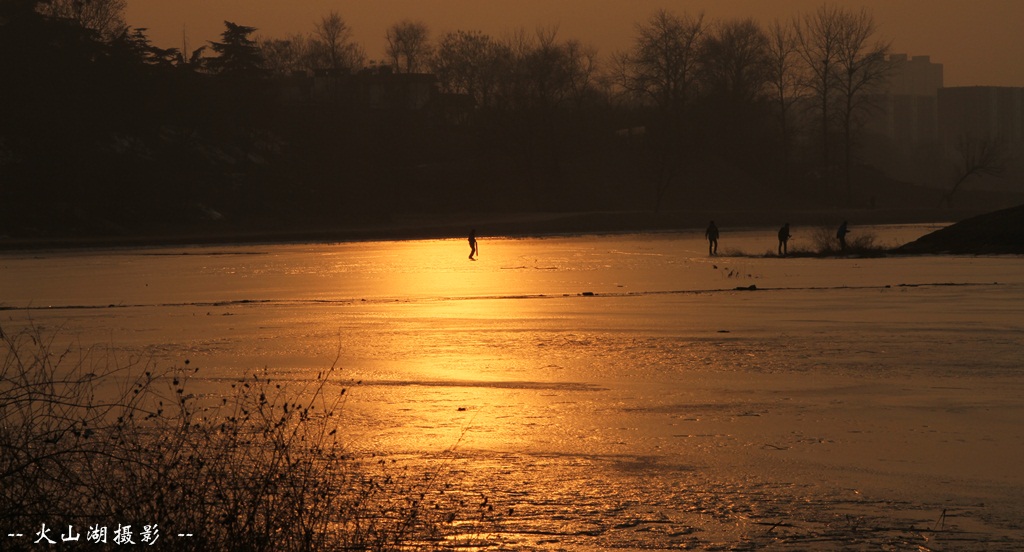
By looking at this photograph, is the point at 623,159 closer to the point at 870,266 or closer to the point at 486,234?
the point at 486,234

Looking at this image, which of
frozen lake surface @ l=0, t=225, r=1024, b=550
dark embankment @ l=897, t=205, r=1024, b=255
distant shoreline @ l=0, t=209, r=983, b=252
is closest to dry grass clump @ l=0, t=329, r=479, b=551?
frozen lake surface @ l=0, t=225, r=1024, b=550

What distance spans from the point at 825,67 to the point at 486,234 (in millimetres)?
45856

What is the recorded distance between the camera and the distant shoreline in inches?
2584

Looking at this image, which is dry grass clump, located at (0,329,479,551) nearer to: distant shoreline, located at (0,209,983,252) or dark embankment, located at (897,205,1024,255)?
dark embankment, located at (897,205,1024,255)

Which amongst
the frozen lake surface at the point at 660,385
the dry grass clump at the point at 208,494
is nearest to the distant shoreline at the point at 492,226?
the frozen lake surface at the point at 660,385

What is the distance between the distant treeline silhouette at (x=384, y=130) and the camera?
7969cm

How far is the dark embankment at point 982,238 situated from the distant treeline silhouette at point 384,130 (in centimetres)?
4394

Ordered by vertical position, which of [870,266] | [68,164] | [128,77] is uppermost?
[128,77]

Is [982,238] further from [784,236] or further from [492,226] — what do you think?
[492,226]

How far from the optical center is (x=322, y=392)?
43.4 feet

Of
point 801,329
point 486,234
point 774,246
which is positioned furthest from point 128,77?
point 801,329

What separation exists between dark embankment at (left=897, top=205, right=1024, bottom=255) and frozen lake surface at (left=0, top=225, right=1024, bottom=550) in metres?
11.8

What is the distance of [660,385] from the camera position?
13602 millimetres

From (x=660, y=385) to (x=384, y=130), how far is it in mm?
87203
